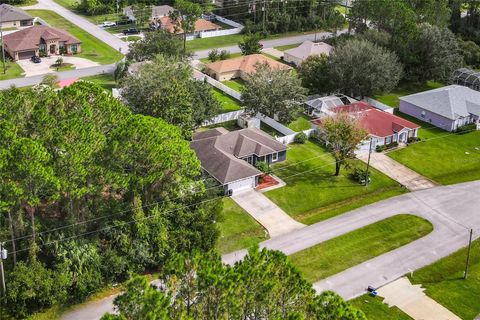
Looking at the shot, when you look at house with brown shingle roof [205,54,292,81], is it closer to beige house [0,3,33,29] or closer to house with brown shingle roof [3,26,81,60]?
house with brown shingle roof [3,26,81,60]

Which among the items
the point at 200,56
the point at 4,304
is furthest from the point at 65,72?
the point at 4,304

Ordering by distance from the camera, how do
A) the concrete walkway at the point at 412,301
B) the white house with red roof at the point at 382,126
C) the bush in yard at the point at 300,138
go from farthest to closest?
the bush in yard at the point at 300,138 → the white house with red roof at the point at 382,126 → the concrete walkway at the point at 412,301

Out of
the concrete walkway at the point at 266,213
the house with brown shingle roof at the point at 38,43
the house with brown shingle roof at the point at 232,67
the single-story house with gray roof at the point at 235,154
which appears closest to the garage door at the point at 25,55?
the house with brown shingle roof at the point at 38,43

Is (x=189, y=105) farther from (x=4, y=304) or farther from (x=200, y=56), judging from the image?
(x=200, y=56)

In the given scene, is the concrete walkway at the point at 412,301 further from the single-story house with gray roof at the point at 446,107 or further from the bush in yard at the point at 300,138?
the single-story house with gray roof at the point at 446,107

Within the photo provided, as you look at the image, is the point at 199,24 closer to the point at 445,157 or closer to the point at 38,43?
the point at 38,43

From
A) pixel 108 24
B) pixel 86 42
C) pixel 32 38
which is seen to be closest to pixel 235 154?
pixel 32 38
